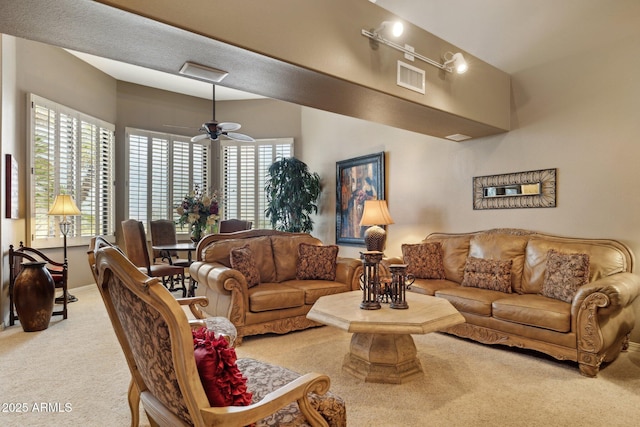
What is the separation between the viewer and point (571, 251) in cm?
355

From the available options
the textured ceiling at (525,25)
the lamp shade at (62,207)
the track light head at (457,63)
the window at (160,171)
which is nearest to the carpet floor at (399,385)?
the lamp shade at (62,207)

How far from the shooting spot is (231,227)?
20.8ft

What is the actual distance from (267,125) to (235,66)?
5.33 metres

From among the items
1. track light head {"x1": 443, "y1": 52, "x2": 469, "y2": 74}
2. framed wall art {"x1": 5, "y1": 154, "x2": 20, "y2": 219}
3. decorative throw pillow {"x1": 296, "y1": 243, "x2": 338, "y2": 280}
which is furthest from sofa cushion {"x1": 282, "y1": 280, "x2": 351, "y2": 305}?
framed wall art {"x1": 5, "y1": 154, "x2": 20, "y2": 219}

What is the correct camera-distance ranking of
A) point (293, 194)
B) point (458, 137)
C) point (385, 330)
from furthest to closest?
point (293, 194), point (458, 137), point (385, 330)

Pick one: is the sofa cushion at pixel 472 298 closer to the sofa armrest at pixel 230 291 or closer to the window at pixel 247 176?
the sofa armrest at pixel 230 291

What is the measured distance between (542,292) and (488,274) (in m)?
0.51

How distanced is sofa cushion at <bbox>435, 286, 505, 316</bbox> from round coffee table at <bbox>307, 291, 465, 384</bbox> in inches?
27.8

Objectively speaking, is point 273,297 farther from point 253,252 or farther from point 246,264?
point 253,252

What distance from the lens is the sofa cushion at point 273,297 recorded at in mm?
3637

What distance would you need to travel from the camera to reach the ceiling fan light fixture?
8.45ft

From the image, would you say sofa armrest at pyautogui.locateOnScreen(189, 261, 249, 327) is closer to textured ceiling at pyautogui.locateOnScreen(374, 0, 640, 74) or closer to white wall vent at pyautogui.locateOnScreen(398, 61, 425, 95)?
white wall vent at pyautogui.locateOnScreen(398, 61, 425, 95)

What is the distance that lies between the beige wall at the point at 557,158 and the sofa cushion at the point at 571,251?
20 centimetres

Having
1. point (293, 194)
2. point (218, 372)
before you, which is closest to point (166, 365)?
point (218, 372)
